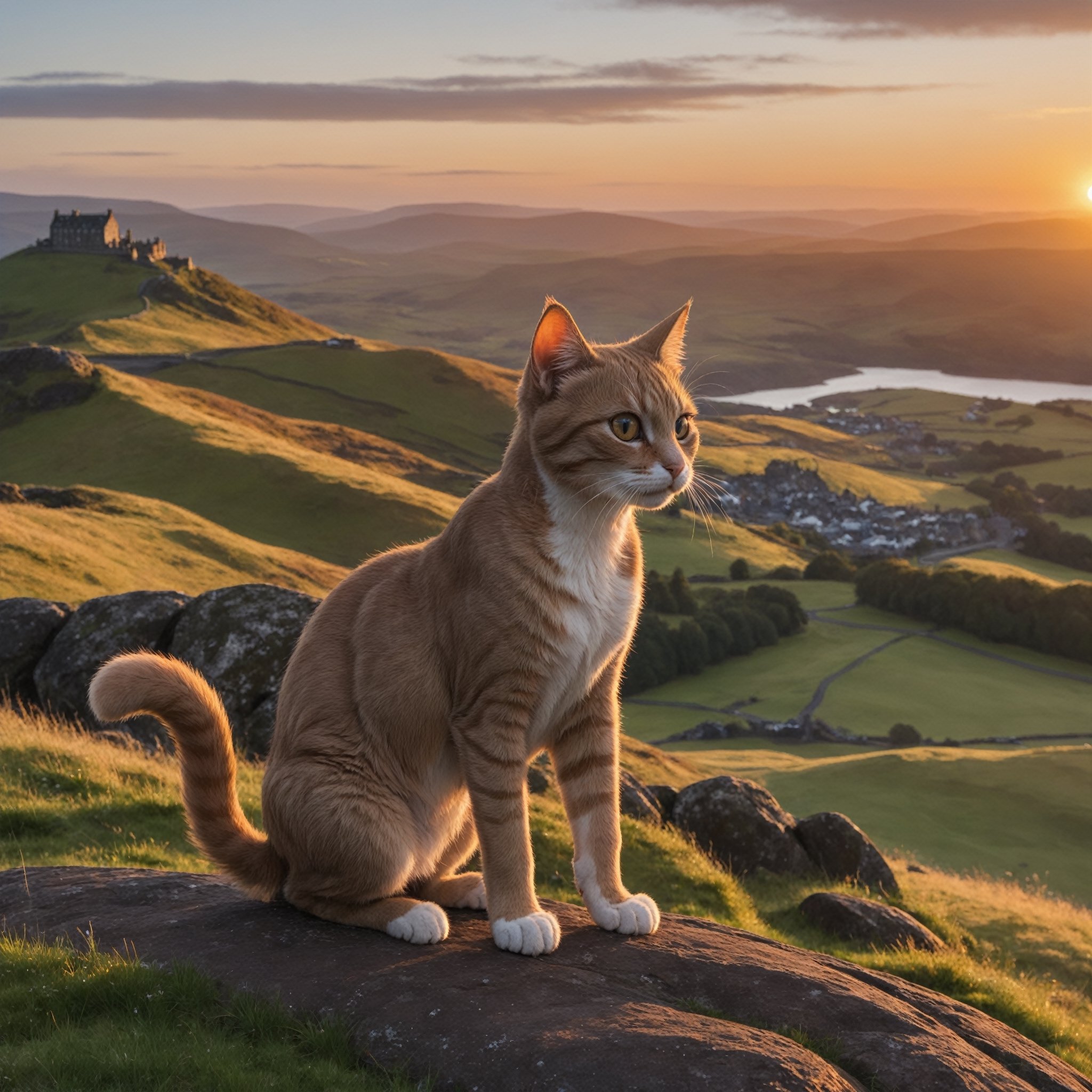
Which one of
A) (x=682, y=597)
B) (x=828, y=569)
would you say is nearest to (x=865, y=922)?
(x=682, y=597)

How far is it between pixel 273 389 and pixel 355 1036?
5293 inches

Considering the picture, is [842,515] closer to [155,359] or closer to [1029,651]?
[1029,651]

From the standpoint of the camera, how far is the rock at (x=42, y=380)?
89500 mm

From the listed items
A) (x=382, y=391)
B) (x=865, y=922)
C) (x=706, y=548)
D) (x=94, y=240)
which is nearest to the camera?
(x=865, y=922)

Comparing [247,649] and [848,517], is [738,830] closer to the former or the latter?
[247,649]

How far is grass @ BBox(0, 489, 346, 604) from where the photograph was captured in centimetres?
3547

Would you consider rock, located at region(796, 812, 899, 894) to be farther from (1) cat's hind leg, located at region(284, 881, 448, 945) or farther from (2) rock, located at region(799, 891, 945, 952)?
(1) cat's hind leg, located at region(284, 881, 448, 945)

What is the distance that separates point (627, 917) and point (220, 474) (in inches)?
2976

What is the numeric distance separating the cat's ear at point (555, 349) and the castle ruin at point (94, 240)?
19672 centimetres

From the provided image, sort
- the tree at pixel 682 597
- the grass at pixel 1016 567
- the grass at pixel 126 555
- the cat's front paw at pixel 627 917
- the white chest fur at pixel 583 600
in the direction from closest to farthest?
the white chest fur at pixel 583 600
the cat's front paw at pixel 627 917
the grass at pixel 126 555
the tree at pixel 682 597
the grass at pixel 1016 567

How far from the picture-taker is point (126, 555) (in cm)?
4459

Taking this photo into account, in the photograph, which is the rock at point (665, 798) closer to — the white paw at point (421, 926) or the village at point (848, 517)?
the white paw at point (421, 926)

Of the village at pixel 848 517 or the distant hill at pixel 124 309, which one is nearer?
the distant hill at pixel 124 309

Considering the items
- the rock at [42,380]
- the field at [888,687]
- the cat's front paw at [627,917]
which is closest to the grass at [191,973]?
the cat's front paw at [627,917]
